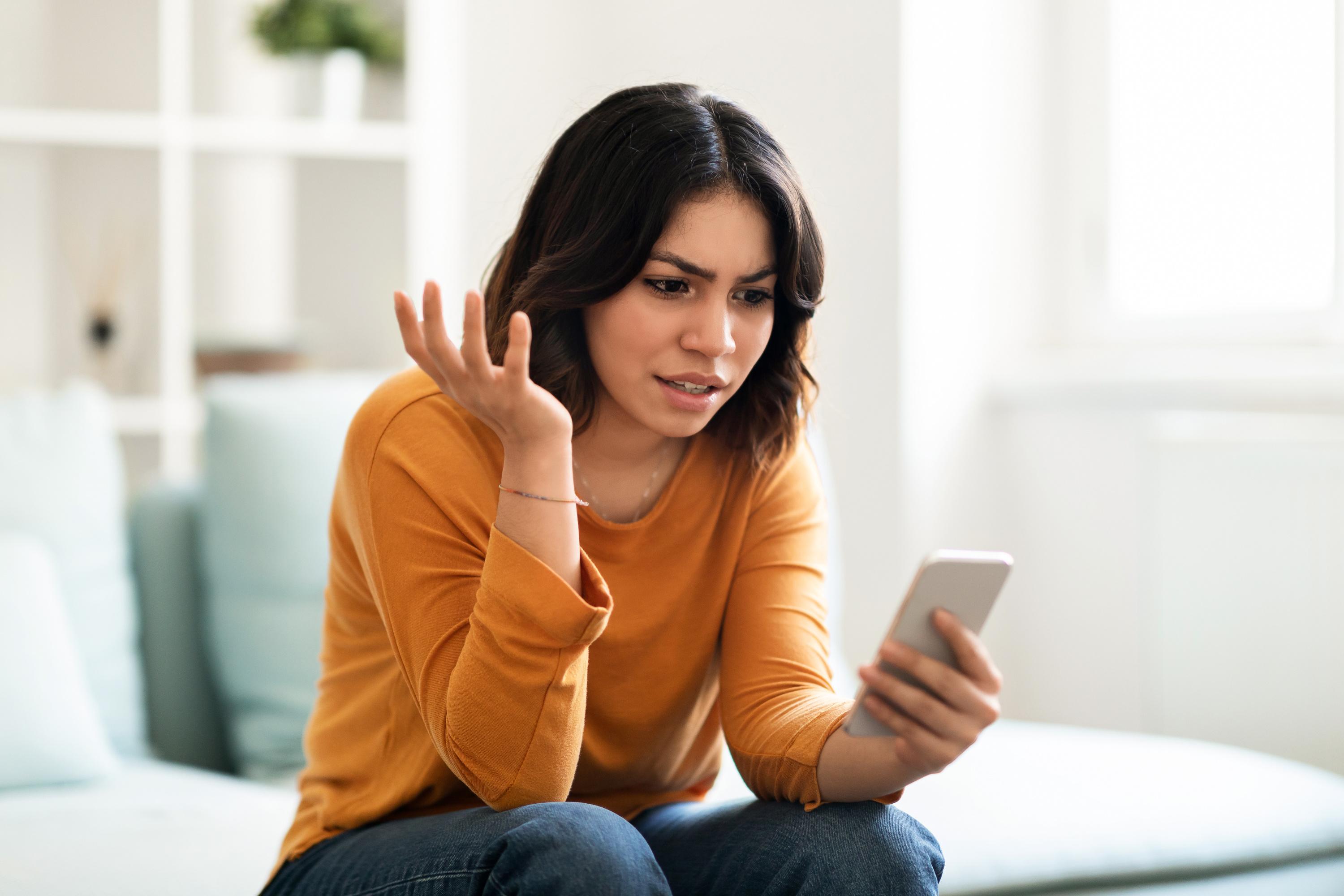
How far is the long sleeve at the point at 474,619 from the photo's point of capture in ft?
3.14

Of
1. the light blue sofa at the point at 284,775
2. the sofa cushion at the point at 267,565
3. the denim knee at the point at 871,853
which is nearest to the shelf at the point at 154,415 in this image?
the light blue sofa at the point at 284,775

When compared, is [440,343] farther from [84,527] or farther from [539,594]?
[84,527]

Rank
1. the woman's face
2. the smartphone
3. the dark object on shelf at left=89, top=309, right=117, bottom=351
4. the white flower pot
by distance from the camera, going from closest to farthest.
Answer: the smartphone < the woman's face < the dark object on shelf at left=89, top=309, right=117, bottom=351 < the white flower pot

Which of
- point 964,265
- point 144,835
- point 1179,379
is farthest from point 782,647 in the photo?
point 964,265

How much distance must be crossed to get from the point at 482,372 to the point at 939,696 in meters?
0.40

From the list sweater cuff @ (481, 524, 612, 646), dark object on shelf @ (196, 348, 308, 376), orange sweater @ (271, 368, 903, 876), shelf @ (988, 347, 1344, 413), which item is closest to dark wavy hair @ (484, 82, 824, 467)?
orange sweater @ (271, 368, 903, 876)

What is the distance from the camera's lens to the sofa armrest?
1726mm

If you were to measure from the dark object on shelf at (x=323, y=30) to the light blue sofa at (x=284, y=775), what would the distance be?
1.07 metres

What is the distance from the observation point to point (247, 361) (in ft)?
8.52

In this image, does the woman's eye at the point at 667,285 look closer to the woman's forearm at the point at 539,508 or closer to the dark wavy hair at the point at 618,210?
the dark wavy hair at the point at 618,210

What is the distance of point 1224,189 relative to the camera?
2166mm

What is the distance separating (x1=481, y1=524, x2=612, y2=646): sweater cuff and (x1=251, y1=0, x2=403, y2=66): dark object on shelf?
1.95m

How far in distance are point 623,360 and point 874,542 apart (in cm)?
132

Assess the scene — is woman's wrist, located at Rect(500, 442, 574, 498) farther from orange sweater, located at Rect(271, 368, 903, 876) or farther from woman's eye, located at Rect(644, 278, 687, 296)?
woman's eye, located at Rect(644, 278, 687, 296)
